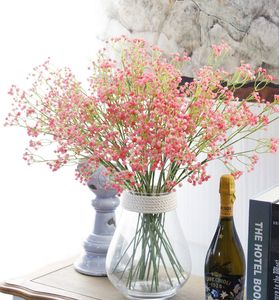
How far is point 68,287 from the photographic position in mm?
1473

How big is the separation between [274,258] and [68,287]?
48 cm

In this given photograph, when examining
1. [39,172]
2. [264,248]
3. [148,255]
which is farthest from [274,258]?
[39,172]

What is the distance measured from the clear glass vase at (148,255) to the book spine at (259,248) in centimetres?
18

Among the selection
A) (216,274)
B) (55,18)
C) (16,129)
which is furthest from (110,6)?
(216,274)

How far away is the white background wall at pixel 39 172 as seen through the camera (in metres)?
1.88

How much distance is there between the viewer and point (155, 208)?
135cm

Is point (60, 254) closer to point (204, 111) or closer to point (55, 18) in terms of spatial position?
point (55, 18)

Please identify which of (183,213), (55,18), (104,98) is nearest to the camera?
(104,98)

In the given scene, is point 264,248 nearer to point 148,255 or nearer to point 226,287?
point 226,287

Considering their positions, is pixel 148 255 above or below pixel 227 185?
below

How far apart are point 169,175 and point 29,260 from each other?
0.79 meters

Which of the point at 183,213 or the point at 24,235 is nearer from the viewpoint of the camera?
the point at 183,213

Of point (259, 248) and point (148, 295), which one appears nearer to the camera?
point (259, 248)

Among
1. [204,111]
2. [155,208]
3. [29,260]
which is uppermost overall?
[204,111]
